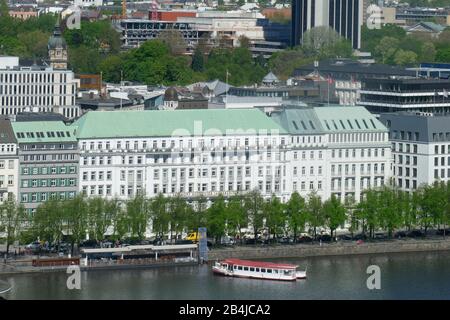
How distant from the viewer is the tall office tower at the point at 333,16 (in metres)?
92.2

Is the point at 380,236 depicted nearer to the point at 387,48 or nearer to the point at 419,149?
the point at 419,149

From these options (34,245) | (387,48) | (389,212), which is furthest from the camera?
(387,48)

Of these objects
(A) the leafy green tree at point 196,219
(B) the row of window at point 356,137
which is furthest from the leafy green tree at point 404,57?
(A) the leafy green tree at point 196,219

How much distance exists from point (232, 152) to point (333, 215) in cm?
356

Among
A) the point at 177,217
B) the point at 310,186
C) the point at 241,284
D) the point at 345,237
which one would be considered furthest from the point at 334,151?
the point at 241,284

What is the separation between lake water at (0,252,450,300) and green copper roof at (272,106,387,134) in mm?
6713

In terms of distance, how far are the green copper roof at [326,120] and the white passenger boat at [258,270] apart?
8331 mm

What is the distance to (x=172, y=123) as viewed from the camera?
3862cm

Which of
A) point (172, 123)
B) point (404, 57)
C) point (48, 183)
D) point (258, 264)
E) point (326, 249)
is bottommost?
point (258, 264)

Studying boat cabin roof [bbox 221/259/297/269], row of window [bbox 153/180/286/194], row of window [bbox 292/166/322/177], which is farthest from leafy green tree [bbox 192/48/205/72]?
boat cabin roof [bbox 221/259/297/269]

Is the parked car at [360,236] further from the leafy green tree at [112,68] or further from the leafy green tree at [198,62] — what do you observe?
the leafy green tree at [198,62]

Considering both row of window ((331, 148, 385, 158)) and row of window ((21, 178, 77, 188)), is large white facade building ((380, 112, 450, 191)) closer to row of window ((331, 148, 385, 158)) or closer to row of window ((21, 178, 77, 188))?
row of window ((331, 148, 385, 158))

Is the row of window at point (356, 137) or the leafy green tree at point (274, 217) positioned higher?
the row of window at point (356, 137)

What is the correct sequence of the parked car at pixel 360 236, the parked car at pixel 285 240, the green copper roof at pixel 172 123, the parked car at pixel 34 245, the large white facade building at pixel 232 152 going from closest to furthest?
the parked car at pixel 34 245 < the parked car at pixel 285 240 < the large white facade building at pixel 232 152 < the green copper roof at pixel 172 123 < the parked car at pixel 360 236
